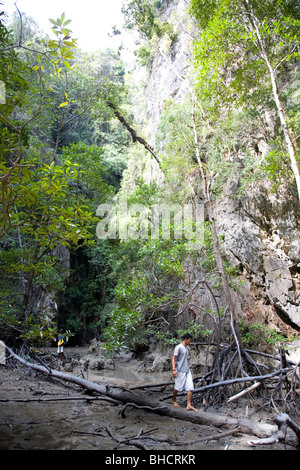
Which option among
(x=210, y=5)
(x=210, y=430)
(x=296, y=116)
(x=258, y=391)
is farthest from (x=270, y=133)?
(x=210, y=430)

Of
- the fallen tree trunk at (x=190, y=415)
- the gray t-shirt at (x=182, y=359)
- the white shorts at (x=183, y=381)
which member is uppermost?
the gray t-shirt at (x=182, y=359)

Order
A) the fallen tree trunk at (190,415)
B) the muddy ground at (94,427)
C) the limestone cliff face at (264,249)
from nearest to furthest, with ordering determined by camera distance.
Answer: the muddy ground at (94,427), the fallen tree trunk at (190,415), the limestone cliff face at (264,249)

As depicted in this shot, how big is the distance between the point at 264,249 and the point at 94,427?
6777mm

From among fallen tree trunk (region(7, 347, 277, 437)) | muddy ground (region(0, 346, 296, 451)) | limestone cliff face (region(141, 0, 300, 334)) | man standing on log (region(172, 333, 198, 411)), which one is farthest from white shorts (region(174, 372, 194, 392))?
limestone cliff face (region(141, 0, 300, 334))

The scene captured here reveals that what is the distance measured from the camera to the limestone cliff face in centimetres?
767

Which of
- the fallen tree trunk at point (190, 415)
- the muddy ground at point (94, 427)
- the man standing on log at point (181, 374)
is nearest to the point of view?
the muddy ground at point (94, 427)

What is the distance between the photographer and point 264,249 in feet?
27.8

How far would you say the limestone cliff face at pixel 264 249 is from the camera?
7672 millimetres

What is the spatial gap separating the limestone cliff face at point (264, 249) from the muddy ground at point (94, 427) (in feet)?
12.5

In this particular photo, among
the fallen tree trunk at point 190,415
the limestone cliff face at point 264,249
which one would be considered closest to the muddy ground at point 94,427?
the fallen tree trunk at point 190,415

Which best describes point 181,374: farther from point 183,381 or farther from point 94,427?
point 94,427

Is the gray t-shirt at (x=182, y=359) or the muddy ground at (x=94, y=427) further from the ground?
the gray t-shirt at (x=182, y=359)

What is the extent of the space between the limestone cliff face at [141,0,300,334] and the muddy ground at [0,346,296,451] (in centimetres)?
381

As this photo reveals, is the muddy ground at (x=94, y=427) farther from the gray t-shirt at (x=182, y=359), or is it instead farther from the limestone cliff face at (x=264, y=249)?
the limestone cliff face at (x=264, y=249)
